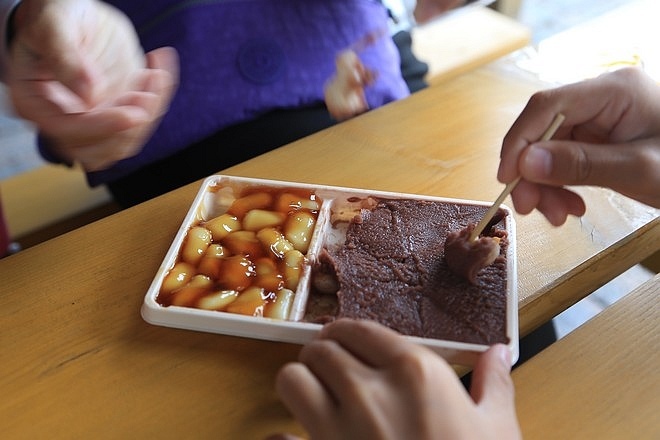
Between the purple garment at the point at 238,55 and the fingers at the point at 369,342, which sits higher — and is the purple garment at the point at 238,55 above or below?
Result: above

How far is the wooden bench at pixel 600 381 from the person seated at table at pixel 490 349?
0.05 metres

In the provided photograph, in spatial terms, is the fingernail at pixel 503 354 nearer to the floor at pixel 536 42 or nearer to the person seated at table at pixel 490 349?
the person seated at table at pixel 490 349

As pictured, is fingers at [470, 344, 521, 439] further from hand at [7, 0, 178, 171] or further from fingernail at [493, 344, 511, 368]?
hand at [7, 0, 178, 171]

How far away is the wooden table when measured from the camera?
0.61m

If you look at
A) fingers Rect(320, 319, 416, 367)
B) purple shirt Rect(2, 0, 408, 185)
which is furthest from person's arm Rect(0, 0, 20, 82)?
fingers Rect(320, 319, 416, 367)

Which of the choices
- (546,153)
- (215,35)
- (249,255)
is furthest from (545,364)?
Answer: (215,35)

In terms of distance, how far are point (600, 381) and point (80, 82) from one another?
0.66 m

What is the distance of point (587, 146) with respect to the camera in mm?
652

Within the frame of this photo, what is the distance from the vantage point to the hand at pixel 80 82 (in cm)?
75

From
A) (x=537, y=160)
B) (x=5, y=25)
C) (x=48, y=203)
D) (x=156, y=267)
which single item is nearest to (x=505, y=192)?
(x=537, y=160)

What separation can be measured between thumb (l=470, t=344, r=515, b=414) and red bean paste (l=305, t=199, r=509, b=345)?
1.6 inches

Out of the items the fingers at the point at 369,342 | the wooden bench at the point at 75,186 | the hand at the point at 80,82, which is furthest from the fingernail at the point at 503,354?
the wooden bench at the point at 75,186

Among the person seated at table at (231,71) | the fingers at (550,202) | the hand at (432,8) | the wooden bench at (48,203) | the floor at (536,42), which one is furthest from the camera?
the floor at (536,42)

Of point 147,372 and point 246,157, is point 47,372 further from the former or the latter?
point 246,157
